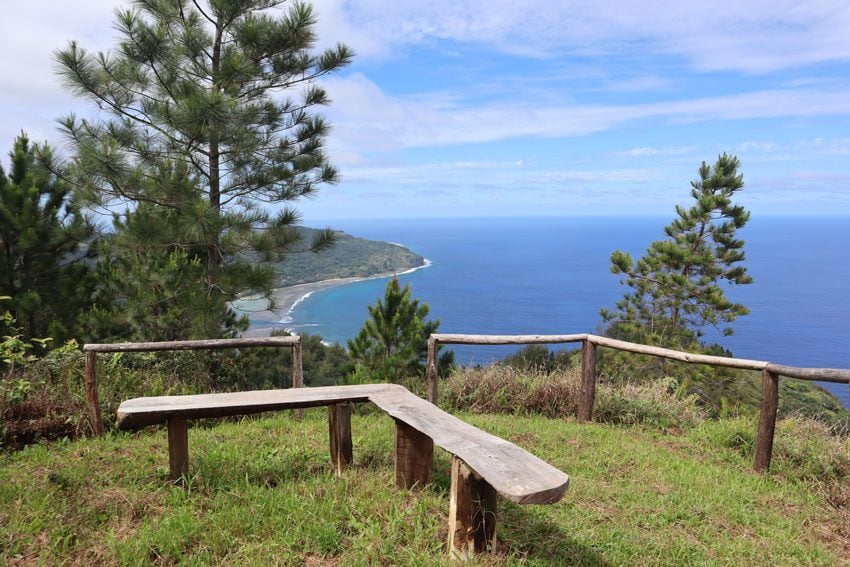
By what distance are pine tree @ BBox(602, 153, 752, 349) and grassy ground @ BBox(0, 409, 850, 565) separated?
12381mm

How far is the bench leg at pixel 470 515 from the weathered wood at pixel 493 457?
10 centimetres

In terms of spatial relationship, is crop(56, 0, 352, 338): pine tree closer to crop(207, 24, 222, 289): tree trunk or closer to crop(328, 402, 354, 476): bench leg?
crop(207, 24, 222, 289): tree trunk

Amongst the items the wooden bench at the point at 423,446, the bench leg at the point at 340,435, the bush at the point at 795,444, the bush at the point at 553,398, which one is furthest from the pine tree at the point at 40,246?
the bush at the point at 795,444

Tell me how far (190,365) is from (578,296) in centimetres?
7842

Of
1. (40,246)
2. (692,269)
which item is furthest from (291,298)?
(40,246)

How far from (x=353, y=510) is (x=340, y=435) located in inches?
25.2

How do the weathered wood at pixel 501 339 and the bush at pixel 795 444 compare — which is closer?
the bush at pixel 795 444

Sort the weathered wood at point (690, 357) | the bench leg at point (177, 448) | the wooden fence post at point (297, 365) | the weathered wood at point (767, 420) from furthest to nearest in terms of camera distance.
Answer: the wooden fence post at point (297, 365)
the weathered wood at point (690, 357)
the weathered wood at point (767, 420)
the bench leg at point (177, 448)

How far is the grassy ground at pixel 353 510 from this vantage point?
7.70ft

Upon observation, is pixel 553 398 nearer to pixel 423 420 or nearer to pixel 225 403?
pixel 423 420

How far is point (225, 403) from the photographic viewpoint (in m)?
3.01

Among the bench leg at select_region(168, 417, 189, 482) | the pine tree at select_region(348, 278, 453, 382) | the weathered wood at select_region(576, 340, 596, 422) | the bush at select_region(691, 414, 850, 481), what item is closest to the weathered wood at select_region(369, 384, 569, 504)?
the bench leg at select_region(168, 417, 189, 482)

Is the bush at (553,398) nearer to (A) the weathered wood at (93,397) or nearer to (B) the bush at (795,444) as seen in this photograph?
(B) the bush at (795,444)

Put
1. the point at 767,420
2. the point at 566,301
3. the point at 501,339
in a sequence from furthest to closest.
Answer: the point at 566,301, the point at 501,339, the point at 767,420
